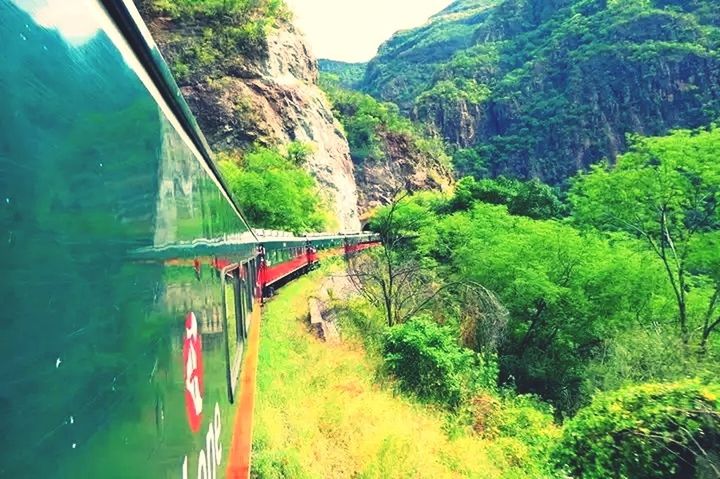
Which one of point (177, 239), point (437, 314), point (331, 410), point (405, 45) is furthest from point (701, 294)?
point (405, 45)

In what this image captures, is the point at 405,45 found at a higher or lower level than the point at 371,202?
higher

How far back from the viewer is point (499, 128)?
330 feet

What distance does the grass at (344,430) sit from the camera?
271 inches

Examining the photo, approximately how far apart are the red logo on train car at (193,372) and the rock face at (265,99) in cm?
3735

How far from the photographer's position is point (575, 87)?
9156cm

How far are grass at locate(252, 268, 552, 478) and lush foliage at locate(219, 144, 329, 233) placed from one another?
16.9 metres

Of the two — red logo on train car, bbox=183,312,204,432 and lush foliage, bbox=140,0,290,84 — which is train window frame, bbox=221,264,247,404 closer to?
red logo on train car, bbox=183,312,204,432

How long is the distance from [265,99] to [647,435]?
39.2 meters

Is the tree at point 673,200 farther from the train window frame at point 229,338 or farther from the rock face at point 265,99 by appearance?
the rock face at point 265,99

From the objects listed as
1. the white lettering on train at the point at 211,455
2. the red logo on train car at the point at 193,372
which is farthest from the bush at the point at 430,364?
the red logo on train car at the point at 193,372

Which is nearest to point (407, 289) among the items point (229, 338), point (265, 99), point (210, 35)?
point (229, 338)

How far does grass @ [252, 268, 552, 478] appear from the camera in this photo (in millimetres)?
6882

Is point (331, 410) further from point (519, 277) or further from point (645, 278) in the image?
point (645, 278)

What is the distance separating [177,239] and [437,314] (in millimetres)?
14244
